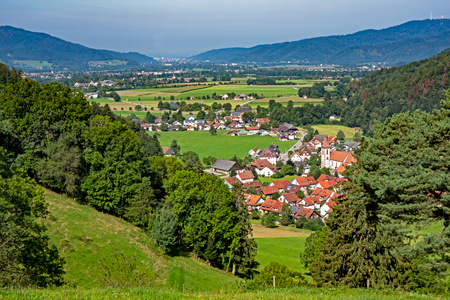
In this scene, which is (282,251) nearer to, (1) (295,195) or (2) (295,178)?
(1) (295,195)

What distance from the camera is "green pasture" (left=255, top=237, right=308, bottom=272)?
27.2 metres

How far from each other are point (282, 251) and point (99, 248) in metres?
17.4

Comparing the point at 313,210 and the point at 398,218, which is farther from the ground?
the point at 398,218

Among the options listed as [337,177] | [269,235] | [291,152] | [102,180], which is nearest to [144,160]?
[102,180]

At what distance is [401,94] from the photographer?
120 metres

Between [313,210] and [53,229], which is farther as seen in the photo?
[313,210]

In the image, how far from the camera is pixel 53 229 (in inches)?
714

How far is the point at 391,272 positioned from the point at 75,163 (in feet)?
61.7

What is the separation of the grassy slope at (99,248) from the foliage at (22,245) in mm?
1809

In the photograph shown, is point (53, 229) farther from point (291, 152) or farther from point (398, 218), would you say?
point (291, 152)

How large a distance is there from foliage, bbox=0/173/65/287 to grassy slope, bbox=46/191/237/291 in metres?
1.81

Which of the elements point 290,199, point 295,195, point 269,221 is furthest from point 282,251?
point 295,195

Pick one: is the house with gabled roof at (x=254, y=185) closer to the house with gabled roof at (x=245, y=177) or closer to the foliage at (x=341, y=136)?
the house with gabled roof at (x=245, y=177)

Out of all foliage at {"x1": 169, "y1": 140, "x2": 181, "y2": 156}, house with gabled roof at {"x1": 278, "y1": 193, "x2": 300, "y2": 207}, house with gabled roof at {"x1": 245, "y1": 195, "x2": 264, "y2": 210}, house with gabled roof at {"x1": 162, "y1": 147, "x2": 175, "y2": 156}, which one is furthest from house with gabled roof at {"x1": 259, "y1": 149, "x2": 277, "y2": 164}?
house with gabled roof at {"x1": 245, "y1": 195, "x2": 264, "y2": 210}
